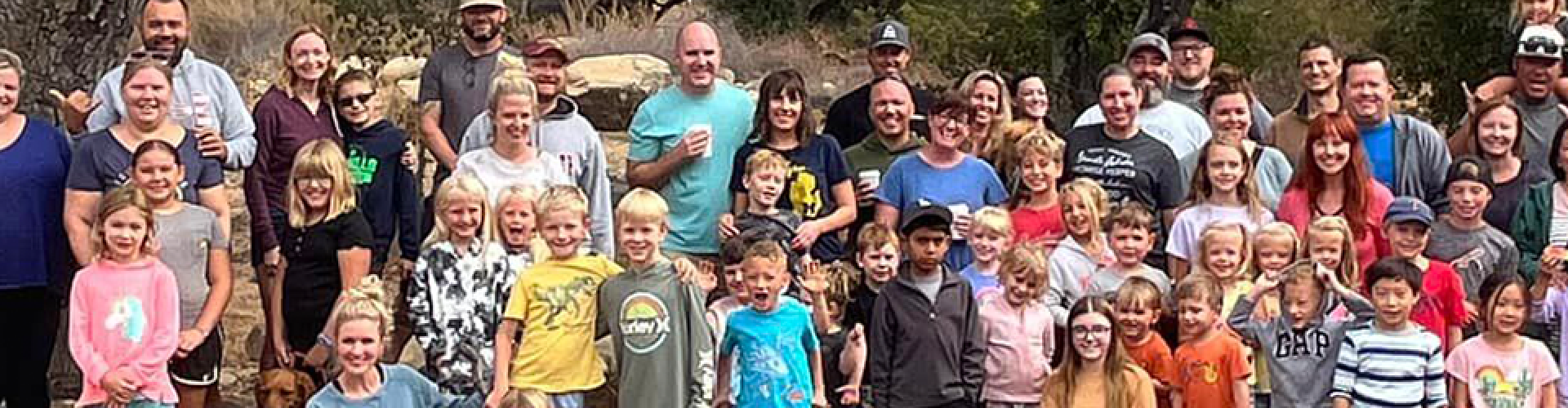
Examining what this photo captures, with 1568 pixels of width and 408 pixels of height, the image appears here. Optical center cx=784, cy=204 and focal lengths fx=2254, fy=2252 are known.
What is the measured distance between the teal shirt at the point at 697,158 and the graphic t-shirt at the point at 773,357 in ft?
3.22

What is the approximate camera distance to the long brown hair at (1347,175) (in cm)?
786

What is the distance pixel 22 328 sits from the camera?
7.54 meters

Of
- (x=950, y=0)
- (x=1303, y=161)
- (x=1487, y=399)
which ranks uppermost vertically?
(x=950, y=0)

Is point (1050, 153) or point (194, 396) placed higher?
point (1050, 153)

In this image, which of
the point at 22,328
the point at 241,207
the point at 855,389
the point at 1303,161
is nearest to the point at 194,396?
the point at 22,328

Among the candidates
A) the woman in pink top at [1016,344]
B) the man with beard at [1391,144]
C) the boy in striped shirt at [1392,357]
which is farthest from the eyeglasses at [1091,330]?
Answer: the man with beard at [1391,144]

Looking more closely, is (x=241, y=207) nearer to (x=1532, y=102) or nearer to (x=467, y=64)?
(x=467, y=64)

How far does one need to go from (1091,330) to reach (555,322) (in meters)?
1.69

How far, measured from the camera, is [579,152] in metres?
7.98

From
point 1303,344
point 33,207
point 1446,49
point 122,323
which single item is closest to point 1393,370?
point 1303,344

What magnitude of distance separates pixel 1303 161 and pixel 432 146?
321cm

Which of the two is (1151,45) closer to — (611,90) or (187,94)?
(187,94)

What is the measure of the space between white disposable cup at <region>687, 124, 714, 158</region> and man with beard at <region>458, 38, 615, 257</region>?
0.34 meters

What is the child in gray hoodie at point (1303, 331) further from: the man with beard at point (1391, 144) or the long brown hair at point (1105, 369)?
the man with beard at point (1391, 144)
